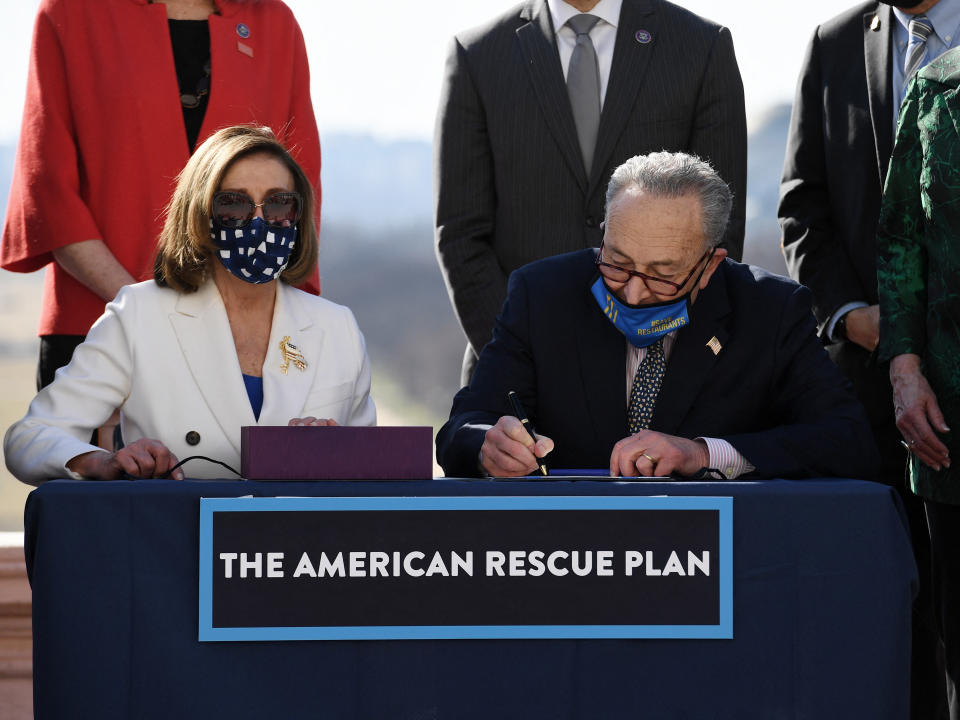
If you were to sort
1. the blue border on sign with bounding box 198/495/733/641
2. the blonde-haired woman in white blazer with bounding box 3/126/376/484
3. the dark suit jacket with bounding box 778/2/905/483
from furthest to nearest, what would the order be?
the dark suit jacket with bounding box 778/2/905/483
the blonde-haired woman in white blazer with bounding box 3/126/376/484
the blue border on sign with bounding box 198/495/733/641

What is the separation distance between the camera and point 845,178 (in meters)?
3.56

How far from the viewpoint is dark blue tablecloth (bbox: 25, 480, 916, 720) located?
6.30 ft

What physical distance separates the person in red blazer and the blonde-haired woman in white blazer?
0.32 metres

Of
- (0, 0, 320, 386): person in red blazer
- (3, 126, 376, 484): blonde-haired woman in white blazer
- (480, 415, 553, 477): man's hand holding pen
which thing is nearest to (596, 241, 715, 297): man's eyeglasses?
(480, 415, 553, 477): man's hand holding pen

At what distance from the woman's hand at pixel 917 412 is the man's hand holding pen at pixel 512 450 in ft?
3.25

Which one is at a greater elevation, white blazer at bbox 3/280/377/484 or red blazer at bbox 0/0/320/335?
red blazer at bbox 0/0/320/335

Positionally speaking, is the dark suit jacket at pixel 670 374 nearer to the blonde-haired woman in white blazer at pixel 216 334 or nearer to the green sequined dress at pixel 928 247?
the green sequined dress at pixel 928 247

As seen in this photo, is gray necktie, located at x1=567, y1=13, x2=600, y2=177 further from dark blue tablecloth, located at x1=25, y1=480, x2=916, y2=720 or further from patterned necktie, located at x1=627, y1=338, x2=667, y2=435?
dark blue tablecloth, located at x1=25, y1=480, x2=916, y2=720

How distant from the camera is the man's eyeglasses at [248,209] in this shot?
9.71 ft

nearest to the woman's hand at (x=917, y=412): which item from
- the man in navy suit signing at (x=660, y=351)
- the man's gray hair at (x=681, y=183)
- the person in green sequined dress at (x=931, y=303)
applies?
the person in green sequined dress at (x=931, y=303)

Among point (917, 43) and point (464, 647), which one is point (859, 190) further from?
point (464, 647)

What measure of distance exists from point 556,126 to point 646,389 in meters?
0.97

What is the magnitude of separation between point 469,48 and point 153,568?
212 centimetres

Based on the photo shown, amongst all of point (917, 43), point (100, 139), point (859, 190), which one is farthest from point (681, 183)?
point (100, 139)
